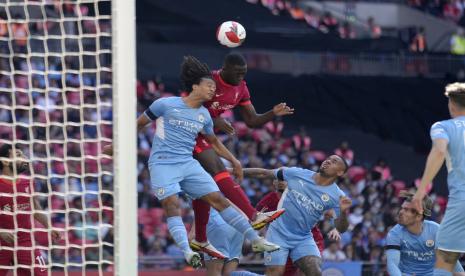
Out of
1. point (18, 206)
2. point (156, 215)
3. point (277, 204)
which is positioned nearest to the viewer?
point (18, 206)

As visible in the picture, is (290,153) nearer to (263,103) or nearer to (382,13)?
(263,103)

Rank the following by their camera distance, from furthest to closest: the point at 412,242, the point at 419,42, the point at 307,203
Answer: the point at 419,42 < the point at 412,242 < the point at 307,203

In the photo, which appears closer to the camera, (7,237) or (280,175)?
(7,237)

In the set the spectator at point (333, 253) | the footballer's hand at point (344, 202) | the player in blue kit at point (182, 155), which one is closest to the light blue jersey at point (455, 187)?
the player in blue kit at point (182, 155)

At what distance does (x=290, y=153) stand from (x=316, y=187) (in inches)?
337

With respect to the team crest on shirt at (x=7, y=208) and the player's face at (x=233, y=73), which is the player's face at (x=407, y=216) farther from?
the team crest on shirt at (x=7, y=208)

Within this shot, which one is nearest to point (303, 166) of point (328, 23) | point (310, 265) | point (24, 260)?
point (328, 23)

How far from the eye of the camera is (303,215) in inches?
483

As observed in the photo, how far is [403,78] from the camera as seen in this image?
2233cm

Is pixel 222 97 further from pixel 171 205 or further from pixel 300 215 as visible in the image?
pixel 300 215

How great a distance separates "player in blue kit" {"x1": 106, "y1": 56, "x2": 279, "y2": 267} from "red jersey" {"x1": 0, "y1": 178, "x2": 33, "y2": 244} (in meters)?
1.36

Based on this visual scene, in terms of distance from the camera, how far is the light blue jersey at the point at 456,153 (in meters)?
9.51

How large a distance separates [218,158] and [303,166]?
9.22 m

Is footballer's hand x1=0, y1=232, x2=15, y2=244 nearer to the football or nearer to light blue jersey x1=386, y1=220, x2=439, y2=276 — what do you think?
the football
